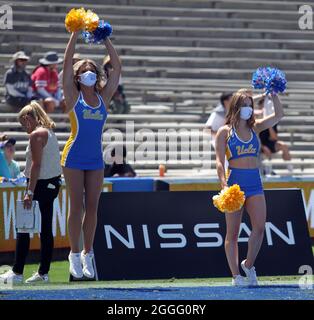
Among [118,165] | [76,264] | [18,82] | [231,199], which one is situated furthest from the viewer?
[18,82]

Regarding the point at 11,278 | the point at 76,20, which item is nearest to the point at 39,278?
the point at 11,278

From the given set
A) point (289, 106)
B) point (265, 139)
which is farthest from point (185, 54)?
point (265, 139)

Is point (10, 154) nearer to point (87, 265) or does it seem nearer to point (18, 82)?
point (18, 82)

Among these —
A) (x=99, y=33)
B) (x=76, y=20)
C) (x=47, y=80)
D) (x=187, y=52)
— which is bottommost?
(x=47, y=80)

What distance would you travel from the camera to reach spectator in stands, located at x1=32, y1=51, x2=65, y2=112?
15977 mm

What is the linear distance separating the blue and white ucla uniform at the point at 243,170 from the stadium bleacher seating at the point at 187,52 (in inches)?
278

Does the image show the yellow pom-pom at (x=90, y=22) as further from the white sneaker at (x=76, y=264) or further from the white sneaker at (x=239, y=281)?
the white sneaker at (x=239, y=281)

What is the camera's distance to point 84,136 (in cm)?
899

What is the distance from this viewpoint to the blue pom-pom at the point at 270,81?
9639 mm

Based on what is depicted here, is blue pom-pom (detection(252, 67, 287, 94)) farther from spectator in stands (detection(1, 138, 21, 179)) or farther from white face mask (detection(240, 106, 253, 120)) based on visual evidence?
spectator in stands (detection(1, 138, 21, 179))

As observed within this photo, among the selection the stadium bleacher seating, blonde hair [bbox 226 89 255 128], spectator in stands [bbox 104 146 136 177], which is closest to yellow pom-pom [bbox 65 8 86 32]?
blonde hair [bbox 226 89 255 128]

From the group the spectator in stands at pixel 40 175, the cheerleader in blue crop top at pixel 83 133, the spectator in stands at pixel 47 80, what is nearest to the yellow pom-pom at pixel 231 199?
the cheerleader in blue crop top at pixel 83 133

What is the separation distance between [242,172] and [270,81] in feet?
2.84

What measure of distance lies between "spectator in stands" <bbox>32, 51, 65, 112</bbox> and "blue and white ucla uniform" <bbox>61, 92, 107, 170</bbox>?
6904 mm
